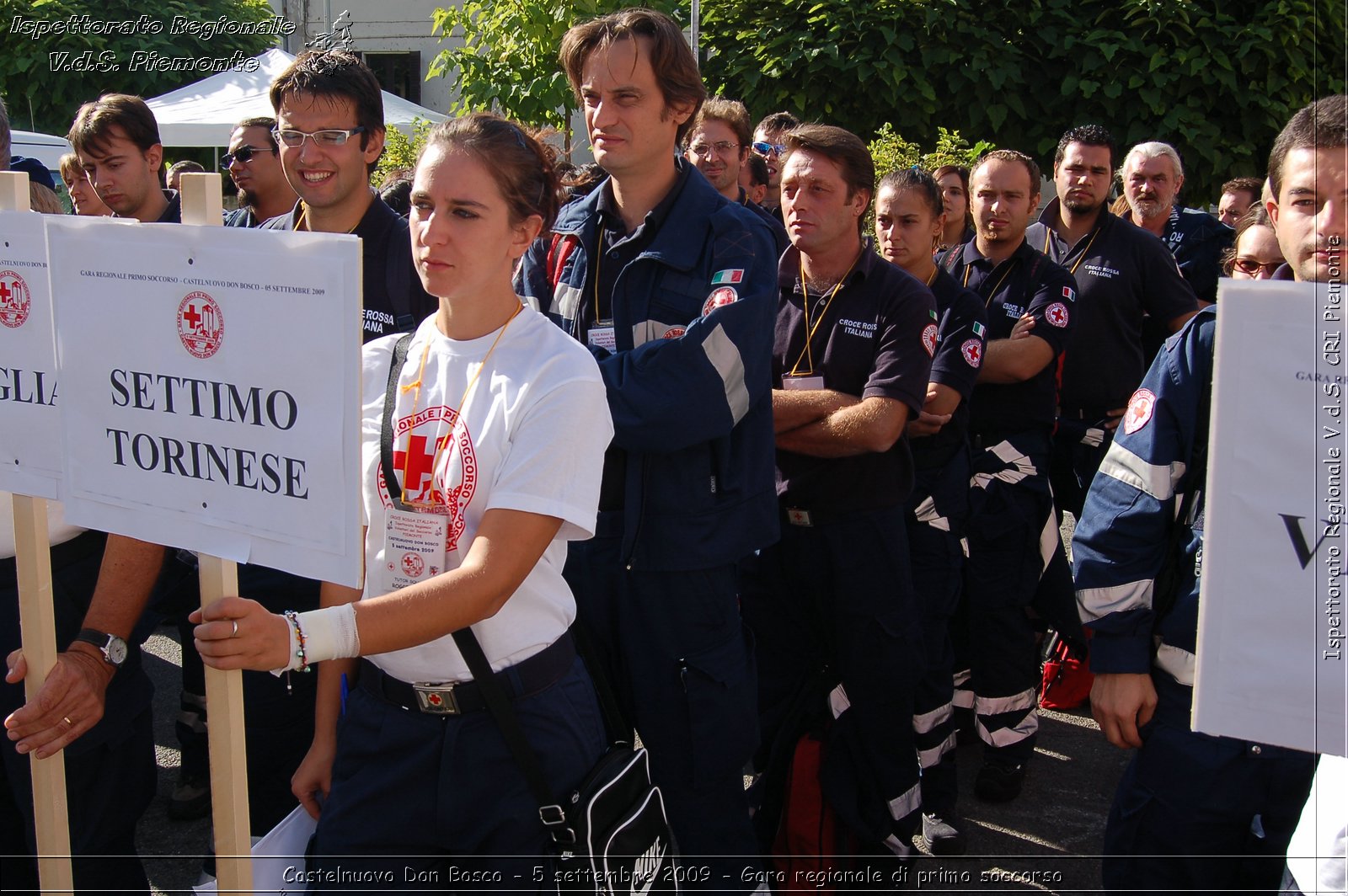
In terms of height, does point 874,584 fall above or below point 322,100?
below

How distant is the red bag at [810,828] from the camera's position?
343cm

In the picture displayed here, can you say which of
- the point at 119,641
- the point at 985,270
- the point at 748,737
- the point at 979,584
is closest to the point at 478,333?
the point at 119,641

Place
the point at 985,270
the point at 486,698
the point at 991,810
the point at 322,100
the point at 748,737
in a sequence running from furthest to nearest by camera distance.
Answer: the point at 985,270 → the point at 991,810 → the point at 322,100 → the point at 748,737 → the point at 486,698

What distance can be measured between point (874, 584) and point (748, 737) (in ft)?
2.55

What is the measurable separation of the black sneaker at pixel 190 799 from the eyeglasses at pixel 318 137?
2.35m

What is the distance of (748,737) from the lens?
9.52 feet

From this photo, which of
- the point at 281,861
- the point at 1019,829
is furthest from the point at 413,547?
the point at 1019,829

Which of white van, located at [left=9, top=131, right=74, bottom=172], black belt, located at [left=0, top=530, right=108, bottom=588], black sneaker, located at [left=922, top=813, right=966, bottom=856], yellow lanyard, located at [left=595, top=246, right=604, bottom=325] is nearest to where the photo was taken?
black belt, located at [left=0, top=530, right=108, bottom=588]

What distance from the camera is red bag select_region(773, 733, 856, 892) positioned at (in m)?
3.43

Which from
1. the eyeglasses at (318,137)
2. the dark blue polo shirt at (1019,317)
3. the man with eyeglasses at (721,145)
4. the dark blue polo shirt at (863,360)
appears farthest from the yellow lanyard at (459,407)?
the man with eyeglasses at (721,145)

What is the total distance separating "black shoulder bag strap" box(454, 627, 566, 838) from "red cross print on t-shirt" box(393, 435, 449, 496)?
0.30m

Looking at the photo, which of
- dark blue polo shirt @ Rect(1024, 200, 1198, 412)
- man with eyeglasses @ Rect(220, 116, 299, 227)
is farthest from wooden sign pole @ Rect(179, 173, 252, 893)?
dark blue polo shirt @ Rect(1024, 200, 1198, 412)

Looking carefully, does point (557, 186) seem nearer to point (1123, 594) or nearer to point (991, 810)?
point (1123, 594)

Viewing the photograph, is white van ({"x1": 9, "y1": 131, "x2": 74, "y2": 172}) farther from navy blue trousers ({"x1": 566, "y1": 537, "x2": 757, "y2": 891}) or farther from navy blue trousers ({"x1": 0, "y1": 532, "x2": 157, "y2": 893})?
navy blue trousers ({"x1": 566, "y1": 537, "x2": 757, "y2": 891})
